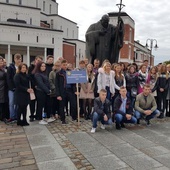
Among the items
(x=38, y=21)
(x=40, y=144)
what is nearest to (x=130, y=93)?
(x=40, y=144)

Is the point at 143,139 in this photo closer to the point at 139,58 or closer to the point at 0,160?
the point at 0,160

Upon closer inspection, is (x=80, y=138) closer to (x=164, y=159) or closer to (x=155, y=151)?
(x=155, y=151)

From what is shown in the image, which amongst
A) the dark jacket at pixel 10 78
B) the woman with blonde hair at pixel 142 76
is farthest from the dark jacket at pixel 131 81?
the dark jacket at pixel 10 78

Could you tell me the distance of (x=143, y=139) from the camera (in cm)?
567

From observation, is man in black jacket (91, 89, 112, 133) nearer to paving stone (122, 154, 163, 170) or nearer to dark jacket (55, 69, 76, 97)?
dark jacket (55, 69, 76, 97)

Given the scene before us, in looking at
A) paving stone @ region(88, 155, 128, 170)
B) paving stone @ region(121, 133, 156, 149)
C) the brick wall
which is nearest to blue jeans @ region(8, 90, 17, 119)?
paving stone @ region(121, 133, 156, 149)

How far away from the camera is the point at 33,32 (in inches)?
1994

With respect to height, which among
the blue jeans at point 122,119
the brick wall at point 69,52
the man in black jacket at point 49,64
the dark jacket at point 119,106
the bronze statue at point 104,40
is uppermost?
the brick wall at point 69,52

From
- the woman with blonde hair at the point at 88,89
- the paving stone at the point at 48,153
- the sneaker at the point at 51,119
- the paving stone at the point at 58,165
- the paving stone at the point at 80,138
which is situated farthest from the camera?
the woman with blonde hair at the point at 88,89

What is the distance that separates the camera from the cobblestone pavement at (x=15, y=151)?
166 inches

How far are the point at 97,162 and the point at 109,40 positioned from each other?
5.20 metres

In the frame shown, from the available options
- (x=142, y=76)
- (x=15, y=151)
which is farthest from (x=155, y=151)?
(x=142, y=76)

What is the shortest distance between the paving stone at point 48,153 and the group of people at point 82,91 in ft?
5.18

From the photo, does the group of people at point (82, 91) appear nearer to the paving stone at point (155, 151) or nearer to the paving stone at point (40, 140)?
the paving stone at point (40, 140)
